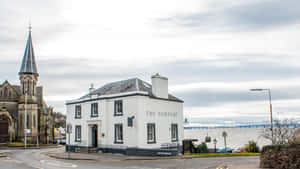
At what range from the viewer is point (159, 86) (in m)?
34.2

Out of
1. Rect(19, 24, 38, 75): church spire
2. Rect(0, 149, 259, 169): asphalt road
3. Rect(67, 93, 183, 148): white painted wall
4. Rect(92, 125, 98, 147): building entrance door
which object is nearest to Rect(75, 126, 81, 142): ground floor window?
Rect(67, 93, 183, 148): white painted wall

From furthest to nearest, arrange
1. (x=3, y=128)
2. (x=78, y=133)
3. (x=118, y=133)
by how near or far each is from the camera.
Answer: (x=3, y=128)
(x=78, y=133)
(x=118, y=133)

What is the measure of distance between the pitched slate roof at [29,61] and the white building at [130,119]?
29319 millimetres

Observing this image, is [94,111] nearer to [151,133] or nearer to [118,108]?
[118,108]

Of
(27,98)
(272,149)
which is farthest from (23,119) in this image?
(272,149)

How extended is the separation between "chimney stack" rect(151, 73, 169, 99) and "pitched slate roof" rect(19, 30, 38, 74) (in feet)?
127

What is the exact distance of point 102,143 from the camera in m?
33.7

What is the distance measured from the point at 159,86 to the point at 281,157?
1923 cm

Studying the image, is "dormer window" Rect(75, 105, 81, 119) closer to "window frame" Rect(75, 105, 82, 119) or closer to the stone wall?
"window frame" Rect(75, 105, 82, 119)

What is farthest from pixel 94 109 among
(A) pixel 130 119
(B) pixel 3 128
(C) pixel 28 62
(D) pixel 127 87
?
(C) pixel 28 62

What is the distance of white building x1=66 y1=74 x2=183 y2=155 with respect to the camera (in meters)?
31.0

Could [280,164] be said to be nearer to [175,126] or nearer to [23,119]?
[175,126]

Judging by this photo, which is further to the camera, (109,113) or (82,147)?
(82,147)

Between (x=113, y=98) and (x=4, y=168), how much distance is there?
14822 millimetres
